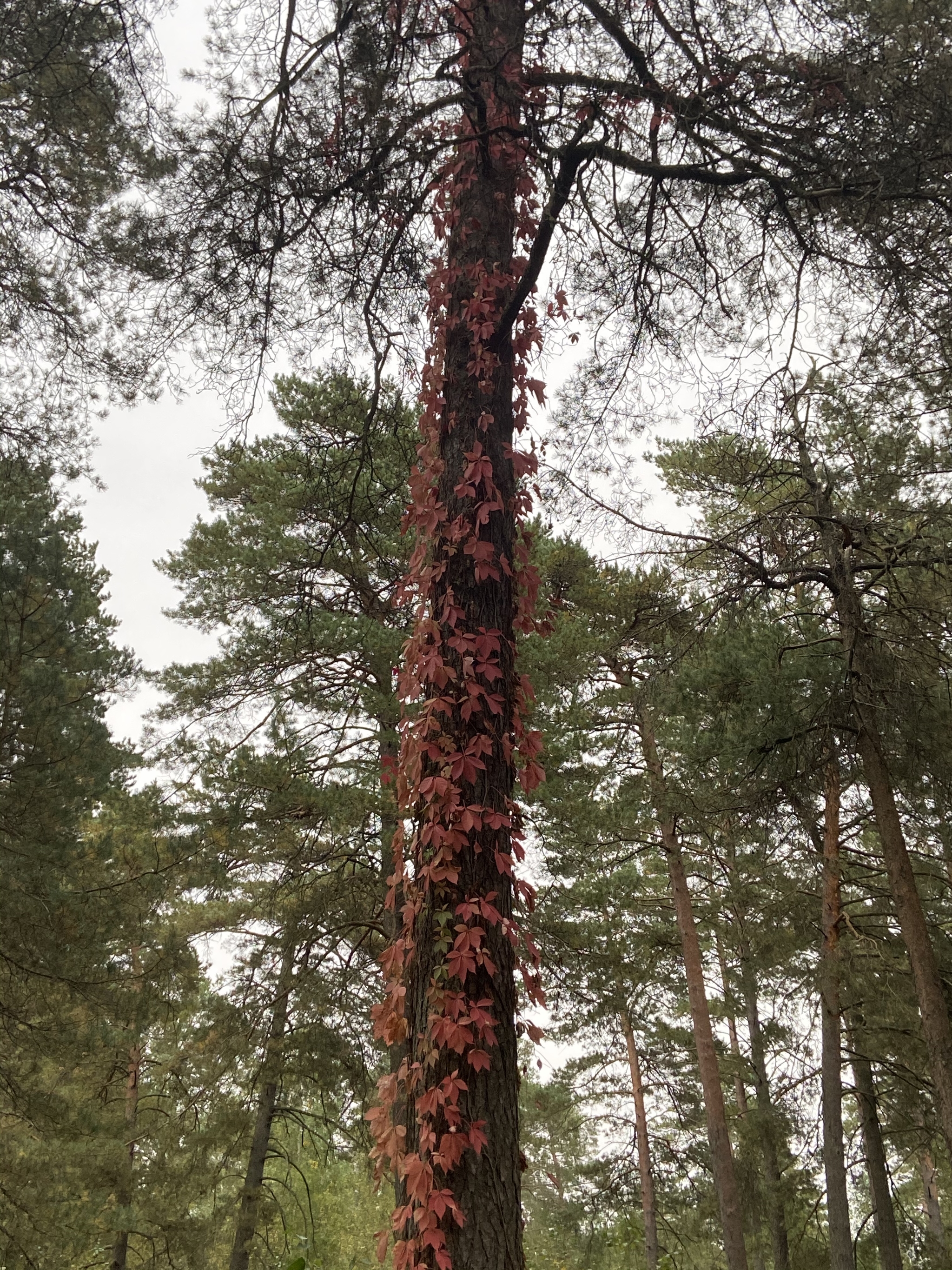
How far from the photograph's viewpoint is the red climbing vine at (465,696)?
2.19m

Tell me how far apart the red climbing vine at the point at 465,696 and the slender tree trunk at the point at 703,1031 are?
6157mm

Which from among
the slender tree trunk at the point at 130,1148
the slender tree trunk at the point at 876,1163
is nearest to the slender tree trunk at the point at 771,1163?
the slender tree trunk at the point at 876,1163

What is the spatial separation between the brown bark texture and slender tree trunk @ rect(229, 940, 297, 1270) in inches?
259

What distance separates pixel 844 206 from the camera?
294 cm

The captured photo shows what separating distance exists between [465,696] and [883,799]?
4304 mm

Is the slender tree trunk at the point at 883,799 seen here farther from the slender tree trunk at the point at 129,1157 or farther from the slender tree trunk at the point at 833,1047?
the slender tree trunk at the point at 129,1157

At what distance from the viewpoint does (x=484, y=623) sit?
2736 millimetres

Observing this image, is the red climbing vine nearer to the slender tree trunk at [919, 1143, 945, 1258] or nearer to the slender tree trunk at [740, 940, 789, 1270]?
the slender tree trunk at [740, 940, 789, 1270]

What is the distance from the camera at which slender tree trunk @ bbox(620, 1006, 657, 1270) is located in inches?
471

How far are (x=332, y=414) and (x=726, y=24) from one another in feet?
8.52

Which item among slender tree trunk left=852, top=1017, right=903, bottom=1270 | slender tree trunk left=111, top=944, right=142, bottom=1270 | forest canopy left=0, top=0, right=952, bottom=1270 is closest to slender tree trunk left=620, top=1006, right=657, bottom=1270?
forest canopy left=0, top=0, right=952, bottom=1270

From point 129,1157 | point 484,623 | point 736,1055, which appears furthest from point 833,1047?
point 129,1157

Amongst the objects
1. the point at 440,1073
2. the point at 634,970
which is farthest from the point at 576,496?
the point at 634,970

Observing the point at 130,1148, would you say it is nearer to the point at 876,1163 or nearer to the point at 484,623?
the point at 876,1163
